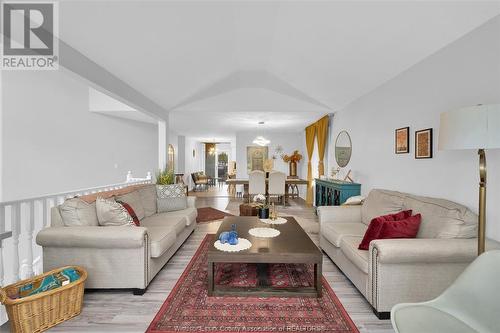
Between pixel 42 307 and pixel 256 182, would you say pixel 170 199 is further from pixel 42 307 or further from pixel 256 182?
pixel 256 182

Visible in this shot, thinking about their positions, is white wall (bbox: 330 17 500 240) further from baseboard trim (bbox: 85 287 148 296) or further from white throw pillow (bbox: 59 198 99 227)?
white throw pillow (bbox: 59 198 99 227)

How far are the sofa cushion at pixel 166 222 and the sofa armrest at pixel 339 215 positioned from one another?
1.79 meters

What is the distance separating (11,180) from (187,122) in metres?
4.06

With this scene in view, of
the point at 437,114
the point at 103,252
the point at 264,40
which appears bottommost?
the point at 103,252

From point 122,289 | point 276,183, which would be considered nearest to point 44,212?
point 122,289

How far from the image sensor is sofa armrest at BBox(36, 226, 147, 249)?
86.5 inches

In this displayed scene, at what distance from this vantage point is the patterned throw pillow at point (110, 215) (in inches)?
98.9

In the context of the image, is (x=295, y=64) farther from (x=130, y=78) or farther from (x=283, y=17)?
(x=130, y=78)

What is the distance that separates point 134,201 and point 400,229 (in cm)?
299

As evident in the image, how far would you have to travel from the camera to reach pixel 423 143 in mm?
2828

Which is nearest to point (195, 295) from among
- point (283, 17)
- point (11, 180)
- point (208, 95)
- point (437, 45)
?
point (283, 17)

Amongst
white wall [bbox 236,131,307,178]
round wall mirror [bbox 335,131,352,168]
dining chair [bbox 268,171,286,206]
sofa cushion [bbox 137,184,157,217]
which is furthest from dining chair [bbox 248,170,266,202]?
sofa cushion [bbox 137,184,157,217]

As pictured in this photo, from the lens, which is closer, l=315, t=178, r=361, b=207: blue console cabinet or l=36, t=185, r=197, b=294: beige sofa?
l=36, t=185, r=197, b=294: beige sofa

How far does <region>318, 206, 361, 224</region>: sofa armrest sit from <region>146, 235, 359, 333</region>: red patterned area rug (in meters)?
0.88
